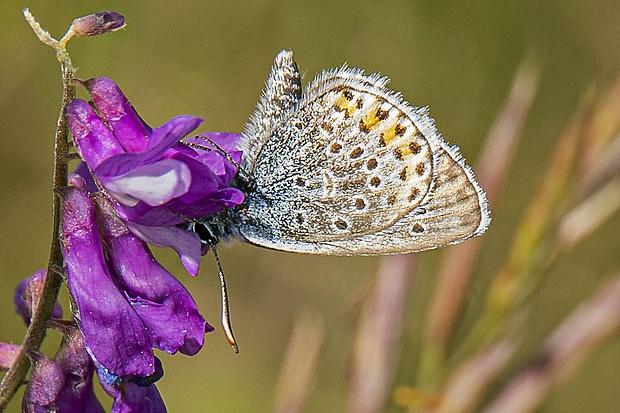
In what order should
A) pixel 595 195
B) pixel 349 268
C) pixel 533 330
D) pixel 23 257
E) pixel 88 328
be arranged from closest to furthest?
1. pixel 88 328
2. pixel 595 195
3. pixel 23 257
4. pixel 533 330
5. pixel 349 268

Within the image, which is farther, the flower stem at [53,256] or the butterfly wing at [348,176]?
the butterfly wing at [348,176]

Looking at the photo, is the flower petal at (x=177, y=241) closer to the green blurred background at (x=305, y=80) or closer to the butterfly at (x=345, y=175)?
the butterfly at (x=345, y=175)

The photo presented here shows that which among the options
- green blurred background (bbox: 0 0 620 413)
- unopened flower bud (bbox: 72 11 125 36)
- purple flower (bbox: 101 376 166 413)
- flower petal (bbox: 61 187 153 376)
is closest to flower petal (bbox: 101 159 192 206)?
flower petal (bbox: 61 187 153 376)

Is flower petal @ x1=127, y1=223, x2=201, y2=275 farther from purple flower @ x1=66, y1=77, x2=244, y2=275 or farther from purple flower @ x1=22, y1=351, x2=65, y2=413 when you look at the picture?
purple flower @ x1=22, y1=351, x2=65, y2=413

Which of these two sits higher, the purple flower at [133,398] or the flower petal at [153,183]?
the flower petal at [153,183]

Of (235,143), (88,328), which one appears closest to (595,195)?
(235,143)

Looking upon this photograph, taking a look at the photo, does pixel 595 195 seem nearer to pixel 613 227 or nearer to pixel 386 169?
pixel 386 169

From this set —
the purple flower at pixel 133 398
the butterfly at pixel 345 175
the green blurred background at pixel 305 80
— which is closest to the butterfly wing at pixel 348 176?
the butterfly at pixel 345 175

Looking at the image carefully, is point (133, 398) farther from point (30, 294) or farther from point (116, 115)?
point (116, 115)
